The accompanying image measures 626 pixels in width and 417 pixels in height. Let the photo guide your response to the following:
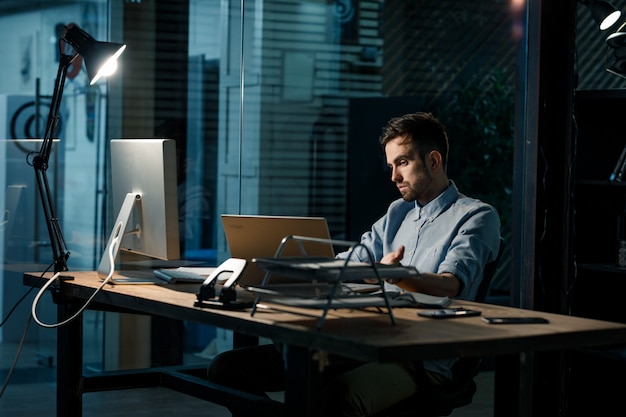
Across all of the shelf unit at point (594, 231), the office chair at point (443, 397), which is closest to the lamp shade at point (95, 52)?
the office chair at point (443, 397)

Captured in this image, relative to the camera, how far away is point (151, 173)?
3.20 meters

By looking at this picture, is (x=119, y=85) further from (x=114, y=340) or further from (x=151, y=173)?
(x=151, y=173)

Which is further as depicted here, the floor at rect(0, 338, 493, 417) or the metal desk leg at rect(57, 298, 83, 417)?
the floor at rect(0, 338, 493, 417)

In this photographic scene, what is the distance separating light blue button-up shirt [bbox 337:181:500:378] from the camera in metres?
3.11

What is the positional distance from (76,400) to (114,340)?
7.31 ft

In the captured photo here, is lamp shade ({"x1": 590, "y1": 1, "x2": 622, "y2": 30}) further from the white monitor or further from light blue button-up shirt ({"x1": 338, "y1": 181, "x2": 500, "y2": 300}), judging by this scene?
the white monitor

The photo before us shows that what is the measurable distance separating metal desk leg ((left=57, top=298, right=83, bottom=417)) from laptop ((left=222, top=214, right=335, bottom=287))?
66cm

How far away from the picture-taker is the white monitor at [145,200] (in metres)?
3.15

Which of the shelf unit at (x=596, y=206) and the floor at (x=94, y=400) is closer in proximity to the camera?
the shelf unit at (x=596, y=206)

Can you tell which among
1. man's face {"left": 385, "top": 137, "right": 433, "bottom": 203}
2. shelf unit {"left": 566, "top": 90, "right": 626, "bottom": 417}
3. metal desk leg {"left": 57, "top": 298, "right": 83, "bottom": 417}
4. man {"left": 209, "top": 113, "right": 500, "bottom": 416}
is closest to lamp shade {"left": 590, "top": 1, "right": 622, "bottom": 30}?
shelf unit {"left": 566, "top": 90, "right": 626, "bottom": 417}

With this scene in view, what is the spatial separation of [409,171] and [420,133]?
0.44 feet

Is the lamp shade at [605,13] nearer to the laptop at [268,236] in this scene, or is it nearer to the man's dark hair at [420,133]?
the man's dark hair at [420,133]

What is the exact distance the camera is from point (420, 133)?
3396mm

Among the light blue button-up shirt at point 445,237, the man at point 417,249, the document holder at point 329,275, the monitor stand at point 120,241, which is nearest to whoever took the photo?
the document holder at point 329,275
